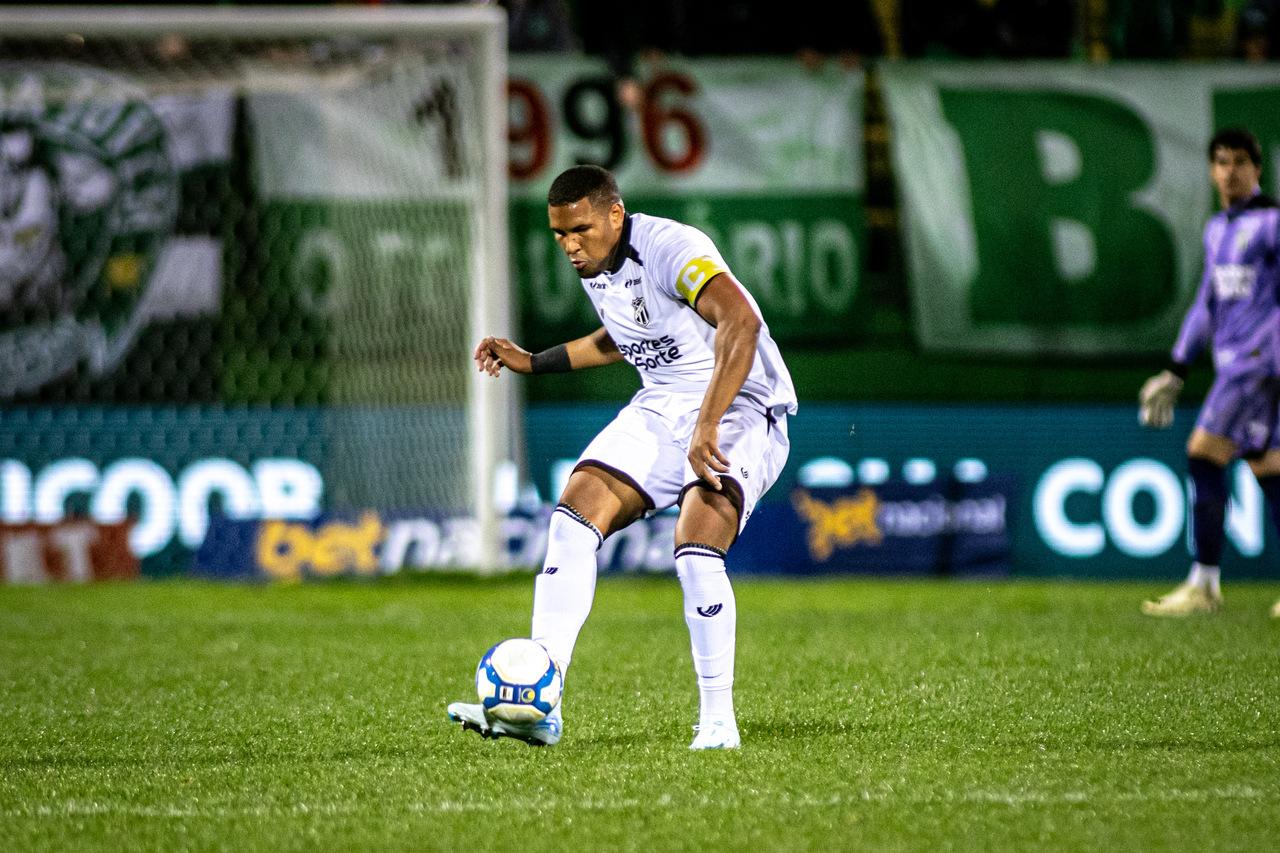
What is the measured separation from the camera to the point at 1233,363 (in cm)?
787

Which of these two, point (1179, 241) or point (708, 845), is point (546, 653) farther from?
point (1179, 241)

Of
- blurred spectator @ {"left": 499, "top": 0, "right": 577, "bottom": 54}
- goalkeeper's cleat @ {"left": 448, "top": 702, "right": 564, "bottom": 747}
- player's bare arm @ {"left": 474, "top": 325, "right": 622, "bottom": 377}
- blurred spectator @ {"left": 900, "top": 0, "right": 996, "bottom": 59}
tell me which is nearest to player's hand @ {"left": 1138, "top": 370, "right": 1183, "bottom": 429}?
player's bare arm @ {"left": 474, "top": 325, "right": 622, "bottom": 377}

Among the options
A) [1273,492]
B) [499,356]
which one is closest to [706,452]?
[499,356]

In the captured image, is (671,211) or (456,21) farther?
(671,211)

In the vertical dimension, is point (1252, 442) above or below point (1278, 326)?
below

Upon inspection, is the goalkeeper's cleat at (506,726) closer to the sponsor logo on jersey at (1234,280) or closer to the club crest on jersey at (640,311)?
the club crest on jersey at (640,311)

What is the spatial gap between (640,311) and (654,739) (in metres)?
1.15

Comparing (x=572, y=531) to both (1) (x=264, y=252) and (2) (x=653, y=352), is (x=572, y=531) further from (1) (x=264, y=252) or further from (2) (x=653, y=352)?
(1) (x=264, y=252)

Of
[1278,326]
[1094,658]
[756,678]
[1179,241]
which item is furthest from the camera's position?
[1179,241]

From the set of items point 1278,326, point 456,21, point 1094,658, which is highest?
point 456,21

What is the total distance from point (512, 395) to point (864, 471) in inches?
88.5

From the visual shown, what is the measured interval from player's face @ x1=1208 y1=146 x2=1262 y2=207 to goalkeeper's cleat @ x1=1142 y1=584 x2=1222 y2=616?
175 cm

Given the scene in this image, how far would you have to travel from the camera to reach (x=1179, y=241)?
1160cm

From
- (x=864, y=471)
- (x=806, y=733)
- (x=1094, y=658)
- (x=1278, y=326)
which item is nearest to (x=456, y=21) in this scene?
(x=864, y=471)
